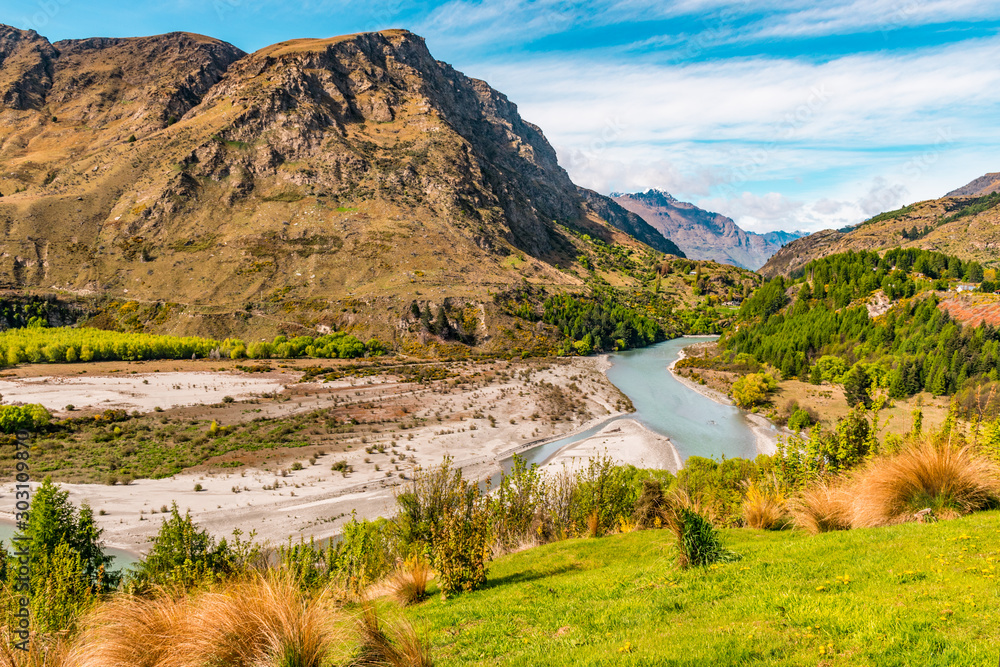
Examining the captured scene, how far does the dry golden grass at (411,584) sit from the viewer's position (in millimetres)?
11609

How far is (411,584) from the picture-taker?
1176 centimetres

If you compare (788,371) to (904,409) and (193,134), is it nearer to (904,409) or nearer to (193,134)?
(904,409)

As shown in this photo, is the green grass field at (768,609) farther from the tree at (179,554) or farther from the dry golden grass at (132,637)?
the tree at (179,554)

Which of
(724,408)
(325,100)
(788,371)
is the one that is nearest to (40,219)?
(325,100)

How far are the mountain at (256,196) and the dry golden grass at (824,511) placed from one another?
3863 inches

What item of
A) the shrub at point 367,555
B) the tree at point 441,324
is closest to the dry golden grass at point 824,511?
the shrub at point 367,555

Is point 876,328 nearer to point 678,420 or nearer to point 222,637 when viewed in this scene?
point 678,420

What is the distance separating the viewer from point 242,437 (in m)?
47.7

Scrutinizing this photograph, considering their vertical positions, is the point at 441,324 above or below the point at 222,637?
above

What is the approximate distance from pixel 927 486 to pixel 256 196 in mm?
154765

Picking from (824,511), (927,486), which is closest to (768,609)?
(824,511)

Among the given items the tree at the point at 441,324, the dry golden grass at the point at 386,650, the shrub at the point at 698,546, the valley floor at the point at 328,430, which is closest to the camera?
the dry golden grass at the point at 386,650

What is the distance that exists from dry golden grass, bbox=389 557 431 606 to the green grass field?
0.63 meters

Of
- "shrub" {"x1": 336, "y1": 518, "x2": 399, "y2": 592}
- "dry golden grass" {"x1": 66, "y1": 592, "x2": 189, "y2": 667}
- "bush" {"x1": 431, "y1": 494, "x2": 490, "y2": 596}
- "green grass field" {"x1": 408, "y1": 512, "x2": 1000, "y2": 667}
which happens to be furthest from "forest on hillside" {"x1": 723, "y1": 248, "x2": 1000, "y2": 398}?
"dry golden grass" {"x1": 66, "y1": 592, "x2": 189, "y2": 667}
